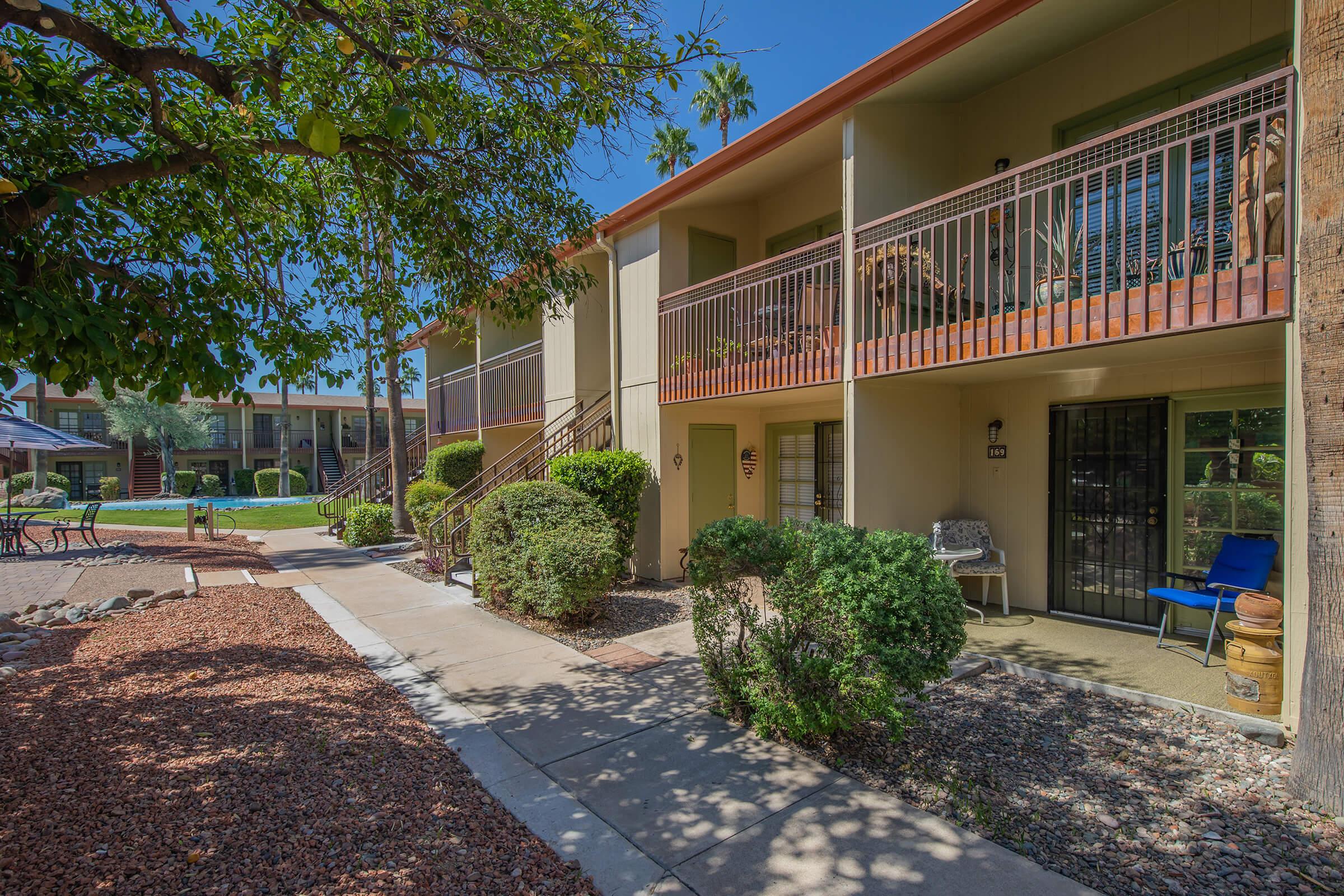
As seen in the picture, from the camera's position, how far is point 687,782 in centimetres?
363

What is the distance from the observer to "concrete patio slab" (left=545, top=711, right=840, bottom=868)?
10.4 ft

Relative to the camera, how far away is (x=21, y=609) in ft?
23.0

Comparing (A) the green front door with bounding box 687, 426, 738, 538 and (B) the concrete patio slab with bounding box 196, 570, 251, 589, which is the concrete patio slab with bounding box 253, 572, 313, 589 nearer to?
(B) the concrete patio slab with bounding box 196, 570, 251, 589

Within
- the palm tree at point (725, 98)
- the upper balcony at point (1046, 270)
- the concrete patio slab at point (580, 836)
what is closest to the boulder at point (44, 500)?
the upper balcony at point (1046, 270)

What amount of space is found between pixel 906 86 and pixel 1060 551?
5.31 metres

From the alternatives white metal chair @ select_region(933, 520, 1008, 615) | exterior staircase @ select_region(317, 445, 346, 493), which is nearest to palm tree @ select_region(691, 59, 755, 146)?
white metal chair @ select_region(933, 520, 1008, 615)

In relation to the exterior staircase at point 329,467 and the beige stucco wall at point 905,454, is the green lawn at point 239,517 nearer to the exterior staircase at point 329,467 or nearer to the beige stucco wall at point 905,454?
the exterior staircase at point 329,467

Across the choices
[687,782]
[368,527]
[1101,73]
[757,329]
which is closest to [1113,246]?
[1101,73]

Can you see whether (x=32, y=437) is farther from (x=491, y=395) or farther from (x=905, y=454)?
(x=905, y=454)

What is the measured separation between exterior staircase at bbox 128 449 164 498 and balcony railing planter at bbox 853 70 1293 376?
40.3 m

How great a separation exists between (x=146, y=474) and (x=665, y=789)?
137 ft

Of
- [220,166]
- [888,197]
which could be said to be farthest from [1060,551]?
[220,166]

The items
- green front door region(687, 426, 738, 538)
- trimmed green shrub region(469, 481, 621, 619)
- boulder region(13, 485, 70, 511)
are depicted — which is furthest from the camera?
boulder region(13, 485, 70, 511)

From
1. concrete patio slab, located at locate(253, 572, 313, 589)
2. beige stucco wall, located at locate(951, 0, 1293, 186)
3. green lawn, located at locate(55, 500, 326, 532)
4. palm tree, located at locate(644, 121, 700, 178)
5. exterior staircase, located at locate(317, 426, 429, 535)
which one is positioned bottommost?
green lawn, located at locate(55, 500, 326, 532)
